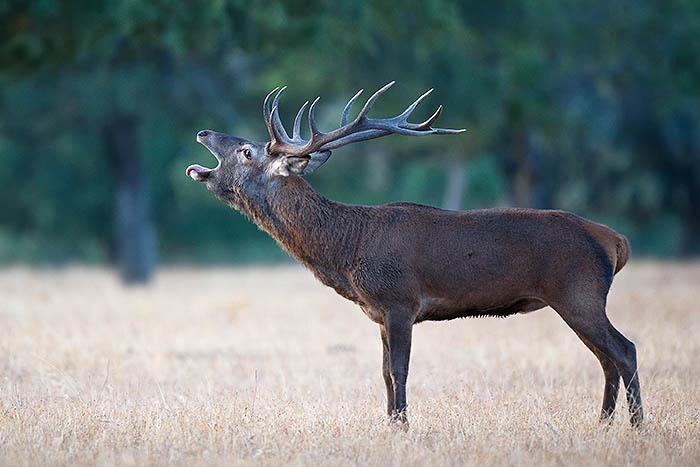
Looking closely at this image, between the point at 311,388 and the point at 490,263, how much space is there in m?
2.47

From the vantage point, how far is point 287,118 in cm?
2689

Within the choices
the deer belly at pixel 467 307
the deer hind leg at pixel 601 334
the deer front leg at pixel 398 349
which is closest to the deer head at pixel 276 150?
the deer belly at pixel 467 307

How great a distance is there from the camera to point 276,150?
9.53 m

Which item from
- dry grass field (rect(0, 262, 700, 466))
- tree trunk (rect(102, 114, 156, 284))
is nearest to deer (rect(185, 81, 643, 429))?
dry grass field (rect(0, 262, 700, 466))

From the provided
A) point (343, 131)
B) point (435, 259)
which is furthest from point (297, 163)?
point (435, 259)

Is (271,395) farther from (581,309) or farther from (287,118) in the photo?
(287,118)

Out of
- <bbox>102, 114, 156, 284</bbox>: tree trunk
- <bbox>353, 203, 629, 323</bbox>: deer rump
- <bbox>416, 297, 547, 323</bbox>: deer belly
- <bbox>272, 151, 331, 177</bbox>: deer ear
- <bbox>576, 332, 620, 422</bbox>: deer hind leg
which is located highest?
<bbox>102, 114, 156, 284</bbox>: tree trunk

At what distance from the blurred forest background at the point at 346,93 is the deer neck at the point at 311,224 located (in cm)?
954

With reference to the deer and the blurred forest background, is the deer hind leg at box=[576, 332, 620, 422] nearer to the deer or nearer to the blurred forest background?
the deer

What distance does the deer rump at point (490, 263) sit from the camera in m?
8.80

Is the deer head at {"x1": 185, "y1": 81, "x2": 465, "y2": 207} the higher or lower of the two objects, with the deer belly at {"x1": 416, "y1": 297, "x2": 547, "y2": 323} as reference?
higher

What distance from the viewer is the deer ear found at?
9.45 meters

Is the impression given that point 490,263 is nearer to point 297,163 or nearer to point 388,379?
point 388,379

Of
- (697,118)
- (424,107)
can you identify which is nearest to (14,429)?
(424,107)
